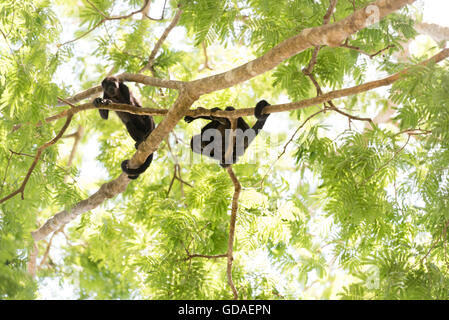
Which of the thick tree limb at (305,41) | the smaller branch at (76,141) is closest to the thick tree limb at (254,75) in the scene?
the thick tree limb at (305,41)

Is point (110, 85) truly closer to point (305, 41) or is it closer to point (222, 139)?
point (222, 139)

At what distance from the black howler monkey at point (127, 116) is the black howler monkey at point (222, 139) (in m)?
0.46

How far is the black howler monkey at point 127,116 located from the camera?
3.10 metres

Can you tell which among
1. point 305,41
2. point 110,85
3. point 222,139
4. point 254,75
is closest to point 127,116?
point 110,85

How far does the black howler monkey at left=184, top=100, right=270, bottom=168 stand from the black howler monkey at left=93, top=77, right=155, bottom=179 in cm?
46

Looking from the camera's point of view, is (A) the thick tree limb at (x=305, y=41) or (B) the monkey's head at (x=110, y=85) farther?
(B) the monkey's head at (x=110, y=85)

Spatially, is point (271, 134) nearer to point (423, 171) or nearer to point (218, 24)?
point (218, 24)

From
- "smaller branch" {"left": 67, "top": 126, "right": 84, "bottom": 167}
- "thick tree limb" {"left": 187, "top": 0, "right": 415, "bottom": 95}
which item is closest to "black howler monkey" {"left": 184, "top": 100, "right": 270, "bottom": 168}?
"thick tree limb" {"left": 187, "top": 0, "right": 415, "bottom": 95}

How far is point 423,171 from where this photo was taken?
231 centimetres

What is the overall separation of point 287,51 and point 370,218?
1.08 m

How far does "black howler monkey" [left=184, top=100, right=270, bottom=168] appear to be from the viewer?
118 inches

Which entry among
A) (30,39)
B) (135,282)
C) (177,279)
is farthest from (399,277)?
(30,39)

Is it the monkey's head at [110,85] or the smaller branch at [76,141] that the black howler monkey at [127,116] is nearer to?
the monkey's head at [110,85]
